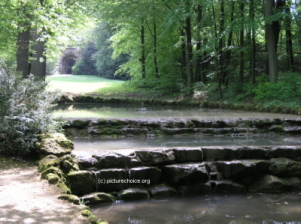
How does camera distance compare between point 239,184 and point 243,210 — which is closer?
point 243,210

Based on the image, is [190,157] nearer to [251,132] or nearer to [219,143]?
[219,143]

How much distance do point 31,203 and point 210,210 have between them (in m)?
2.88

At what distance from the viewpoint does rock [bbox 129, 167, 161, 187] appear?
6469 millimetres

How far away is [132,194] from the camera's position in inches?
242

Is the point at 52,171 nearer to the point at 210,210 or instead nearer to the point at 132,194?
the point at 132,194

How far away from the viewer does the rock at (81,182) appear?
5.87m

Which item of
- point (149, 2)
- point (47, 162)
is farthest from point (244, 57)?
point (47, 162)

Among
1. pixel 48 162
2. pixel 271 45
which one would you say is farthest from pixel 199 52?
pixel 48 162

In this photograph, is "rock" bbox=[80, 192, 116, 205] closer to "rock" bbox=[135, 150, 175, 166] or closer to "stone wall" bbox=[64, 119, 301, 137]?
"rock" bbox=[135, 150, 175, 166]

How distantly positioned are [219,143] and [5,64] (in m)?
5.25

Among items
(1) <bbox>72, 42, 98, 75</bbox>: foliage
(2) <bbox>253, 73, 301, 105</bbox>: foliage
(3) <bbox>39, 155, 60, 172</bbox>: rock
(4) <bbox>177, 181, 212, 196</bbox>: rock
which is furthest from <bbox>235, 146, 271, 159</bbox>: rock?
(1) <bbox>72, 42, 98, 75</bbox>: foliage

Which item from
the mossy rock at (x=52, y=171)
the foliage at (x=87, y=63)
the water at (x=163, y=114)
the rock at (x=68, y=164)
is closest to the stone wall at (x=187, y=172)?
the rock at (x=68, y=164)

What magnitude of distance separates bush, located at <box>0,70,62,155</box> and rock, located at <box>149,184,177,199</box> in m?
2.41

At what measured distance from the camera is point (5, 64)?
7.14 metres
